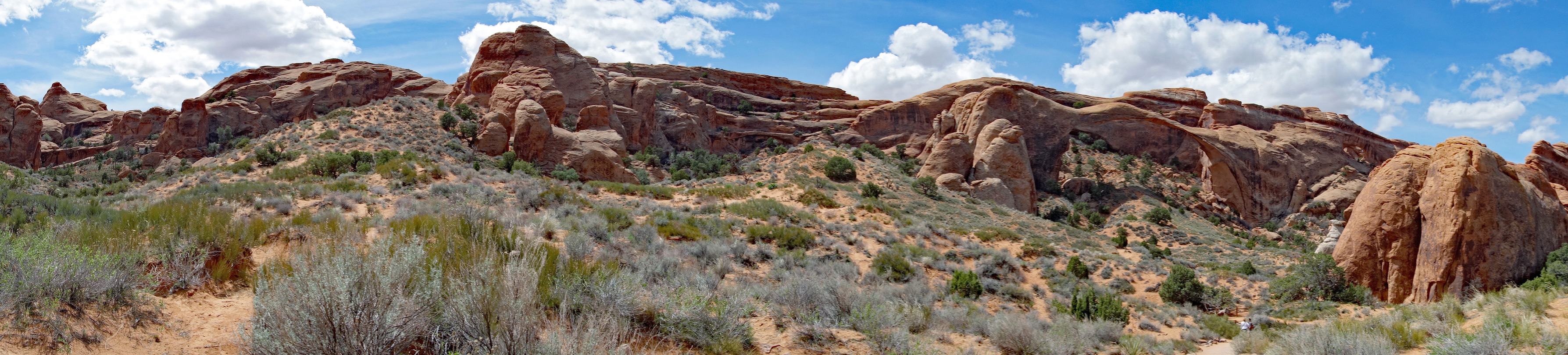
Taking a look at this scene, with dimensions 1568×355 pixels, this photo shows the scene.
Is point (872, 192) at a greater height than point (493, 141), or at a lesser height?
lesser

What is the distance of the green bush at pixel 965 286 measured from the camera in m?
13.3

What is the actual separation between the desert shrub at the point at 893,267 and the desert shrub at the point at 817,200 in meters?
7.37

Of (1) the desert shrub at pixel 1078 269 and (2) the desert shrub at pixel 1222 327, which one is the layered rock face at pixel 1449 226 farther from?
(1) the desert shrub at pixel 1078 269

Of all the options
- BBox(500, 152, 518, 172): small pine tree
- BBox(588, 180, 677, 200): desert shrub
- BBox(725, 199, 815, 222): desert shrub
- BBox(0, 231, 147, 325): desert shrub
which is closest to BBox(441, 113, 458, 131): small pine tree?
BBox(500, 152, 518, 172): small pine tree

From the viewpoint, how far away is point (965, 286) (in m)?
13.5

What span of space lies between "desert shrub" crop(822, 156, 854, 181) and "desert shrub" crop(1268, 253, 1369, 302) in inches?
737

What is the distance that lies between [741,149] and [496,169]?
22296mm

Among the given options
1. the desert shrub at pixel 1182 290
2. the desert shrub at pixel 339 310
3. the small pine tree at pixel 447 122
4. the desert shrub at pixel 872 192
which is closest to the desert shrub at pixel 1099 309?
the desert shrub at pixel 1182 290

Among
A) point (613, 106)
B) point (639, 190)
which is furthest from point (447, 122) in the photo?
point (639, 190)

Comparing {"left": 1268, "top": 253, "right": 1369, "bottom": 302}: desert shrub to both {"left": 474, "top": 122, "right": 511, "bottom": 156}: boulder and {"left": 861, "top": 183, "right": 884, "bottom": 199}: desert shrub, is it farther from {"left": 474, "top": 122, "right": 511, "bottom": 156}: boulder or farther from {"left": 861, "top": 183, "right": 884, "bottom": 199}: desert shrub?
{"left": 474, "top": 122, "right": 511, "bottom": 156}: boulder

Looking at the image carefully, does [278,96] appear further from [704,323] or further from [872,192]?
[704,323]

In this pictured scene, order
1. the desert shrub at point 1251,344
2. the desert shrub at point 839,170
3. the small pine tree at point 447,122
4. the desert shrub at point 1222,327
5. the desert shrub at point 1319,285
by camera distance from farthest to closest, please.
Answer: the desert shrub at point 839,170 → the small pine tree at point 447,122 → the desert shrub at point 1319,285 → the desert shrub at point 1222,327 → the desert shrub at point 1251,344

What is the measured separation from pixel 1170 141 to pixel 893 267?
4003 centimetres

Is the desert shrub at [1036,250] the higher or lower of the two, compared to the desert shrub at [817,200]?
lower
